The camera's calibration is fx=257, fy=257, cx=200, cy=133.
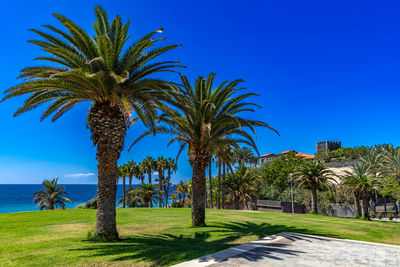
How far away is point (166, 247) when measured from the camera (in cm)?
979

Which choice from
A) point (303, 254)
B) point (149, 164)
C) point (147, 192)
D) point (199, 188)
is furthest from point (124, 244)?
point (149, 164)

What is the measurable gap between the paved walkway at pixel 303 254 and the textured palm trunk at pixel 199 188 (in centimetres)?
414

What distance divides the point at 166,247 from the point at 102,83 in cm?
687

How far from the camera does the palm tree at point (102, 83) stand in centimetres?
1039

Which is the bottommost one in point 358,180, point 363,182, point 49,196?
point 49,196

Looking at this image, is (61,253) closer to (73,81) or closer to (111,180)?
(111,180)

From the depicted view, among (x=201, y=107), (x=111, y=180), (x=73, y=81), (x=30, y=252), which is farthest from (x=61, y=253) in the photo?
(x=201, y=107)

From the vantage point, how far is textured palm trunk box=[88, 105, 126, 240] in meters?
10.6

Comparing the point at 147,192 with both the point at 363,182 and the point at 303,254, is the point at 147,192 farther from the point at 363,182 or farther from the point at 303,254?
the point at 303,254

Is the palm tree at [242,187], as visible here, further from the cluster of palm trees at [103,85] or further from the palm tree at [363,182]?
the cluster of palm trees at [103,85]

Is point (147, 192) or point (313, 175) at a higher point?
point (313, 175)

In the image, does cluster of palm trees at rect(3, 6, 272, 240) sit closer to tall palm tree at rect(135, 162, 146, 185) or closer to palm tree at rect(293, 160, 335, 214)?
palm tree at rect(293, 160, 335, 214)

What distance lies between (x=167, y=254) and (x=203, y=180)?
6.54 m

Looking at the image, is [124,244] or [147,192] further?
[147,192]
